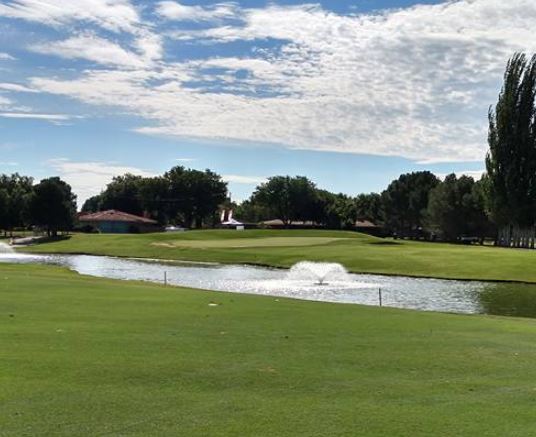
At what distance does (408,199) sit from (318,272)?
9845 centimetres

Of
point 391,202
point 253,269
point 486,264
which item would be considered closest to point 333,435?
point 486,264

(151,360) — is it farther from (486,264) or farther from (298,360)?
(486,264)

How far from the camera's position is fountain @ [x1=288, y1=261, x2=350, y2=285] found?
42831 mm

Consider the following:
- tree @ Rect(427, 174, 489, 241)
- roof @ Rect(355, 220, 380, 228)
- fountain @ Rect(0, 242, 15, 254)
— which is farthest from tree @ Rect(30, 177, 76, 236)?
→ roof @ Rect(355, 220, 380, 228)

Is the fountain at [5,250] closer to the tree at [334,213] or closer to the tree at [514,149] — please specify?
the tree at [514,149]

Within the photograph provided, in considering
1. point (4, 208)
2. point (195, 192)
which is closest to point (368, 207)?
point (195, 192)

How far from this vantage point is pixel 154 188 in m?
173

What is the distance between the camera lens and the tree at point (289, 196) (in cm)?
17775

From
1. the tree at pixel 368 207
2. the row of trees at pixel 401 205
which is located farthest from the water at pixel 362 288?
the tree at pixel 368 207

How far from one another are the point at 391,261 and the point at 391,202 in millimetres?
94378

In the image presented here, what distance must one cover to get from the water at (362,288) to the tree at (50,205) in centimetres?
5785

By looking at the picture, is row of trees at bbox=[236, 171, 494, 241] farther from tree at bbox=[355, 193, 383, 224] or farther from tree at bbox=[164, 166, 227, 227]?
tree at bbox=[164, 166, 227, 227]

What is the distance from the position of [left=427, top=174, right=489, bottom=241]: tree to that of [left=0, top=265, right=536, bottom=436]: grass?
→ 103m

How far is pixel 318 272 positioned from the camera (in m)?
47.7
